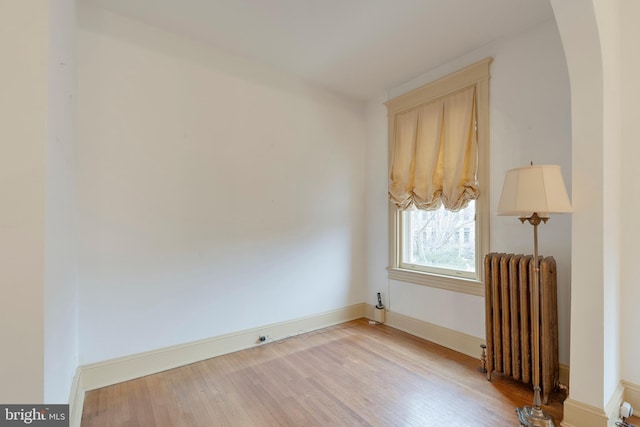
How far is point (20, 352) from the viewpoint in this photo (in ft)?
3.08

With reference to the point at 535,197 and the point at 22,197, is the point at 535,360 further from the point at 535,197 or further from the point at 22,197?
the point at 22,197

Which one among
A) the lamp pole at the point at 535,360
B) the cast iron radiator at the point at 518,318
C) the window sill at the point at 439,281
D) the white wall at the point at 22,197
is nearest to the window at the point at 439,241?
the window sill at the point at 439,281

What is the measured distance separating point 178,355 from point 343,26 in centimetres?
321

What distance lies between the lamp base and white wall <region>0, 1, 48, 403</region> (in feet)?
8.03

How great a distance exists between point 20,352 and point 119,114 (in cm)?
204

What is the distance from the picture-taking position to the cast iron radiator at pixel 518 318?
205 centimetres

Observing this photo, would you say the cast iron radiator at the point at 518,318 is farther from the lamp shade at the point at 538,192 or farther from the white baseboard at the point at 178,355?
the white baseboard at the point at 178,355

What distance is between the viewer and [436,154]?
3.08 metres

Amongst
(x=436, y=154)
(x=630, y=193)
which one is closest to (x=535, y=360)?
(x=630, y=193)

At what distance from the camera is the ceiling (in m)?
2.24

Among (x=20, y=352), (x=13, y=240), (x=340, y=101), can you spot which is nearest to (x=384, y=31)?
(x=340, y=101)

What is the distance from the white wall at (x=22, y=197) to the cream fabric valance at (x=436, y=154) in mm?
2988

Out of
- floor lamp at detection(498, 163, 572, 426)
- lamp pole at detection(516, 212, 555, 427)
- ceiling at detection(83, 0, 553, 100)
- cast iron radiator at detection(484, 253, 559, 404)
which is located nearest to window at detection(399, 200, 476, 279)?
cast iron radiator at detection(484, 253, 559, 404)

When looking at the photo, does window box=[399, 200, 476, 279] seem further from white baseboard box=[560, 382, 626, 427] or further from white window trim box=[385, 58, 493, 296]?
white baseboard box=[560, 382, 626, 427]
